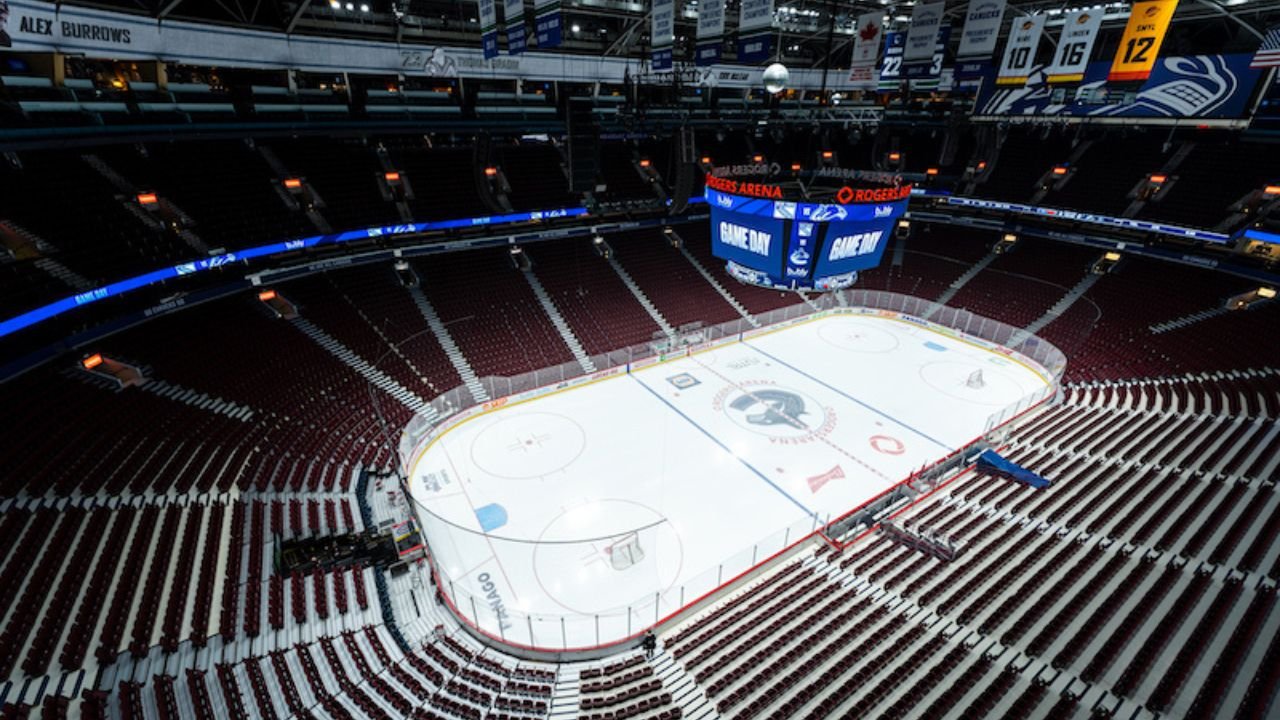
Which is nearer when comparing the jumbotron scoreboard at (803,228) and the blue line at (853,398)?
the jumbotron scoreboard at (803,228)

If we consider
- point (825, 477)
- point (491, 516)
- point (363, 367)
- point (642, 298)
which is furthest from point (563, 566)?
point (642, 298)

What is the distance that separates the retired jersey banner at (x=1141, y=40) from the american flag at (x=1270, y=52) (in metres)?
7.16

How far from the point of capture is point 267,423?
17.2 meters

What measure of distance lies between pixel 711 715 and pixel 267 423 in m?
16.5

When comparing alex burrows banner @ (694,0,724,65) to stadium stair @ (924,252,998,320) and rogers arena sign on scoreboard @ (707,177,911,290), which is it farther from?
stadium stair @ (924,252,998,320)

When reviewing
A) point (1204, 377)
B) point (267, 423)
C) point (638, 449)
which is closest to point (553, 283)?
point (638, 449)

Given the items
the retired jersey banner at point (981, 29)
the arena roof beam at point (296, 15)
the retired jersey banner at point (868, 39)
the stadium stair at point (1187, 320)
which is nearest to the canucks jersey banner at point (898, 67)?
the retired jersey banner at point (868, 39)

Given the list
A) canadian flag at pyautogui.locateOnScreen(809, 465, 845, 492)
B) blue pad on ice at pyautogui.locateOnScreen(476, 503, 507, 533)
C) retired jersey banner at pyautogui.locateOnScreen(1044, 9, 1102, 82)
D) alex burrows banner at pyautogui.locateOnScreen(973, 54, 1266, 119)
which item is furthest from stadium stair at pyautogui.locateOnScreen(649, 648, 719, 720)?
alex burrows banner at pyautogui.locateOnScreen(973, 54, 1266, 119)

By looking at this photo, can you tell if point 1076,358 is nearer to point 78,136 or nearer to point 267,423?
point 267,423

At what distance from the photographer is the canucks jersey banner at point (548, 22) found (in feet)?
42.7

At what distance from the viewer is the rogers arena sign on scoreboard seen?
42.5ft

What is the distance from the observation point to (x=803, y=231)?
13109 mm

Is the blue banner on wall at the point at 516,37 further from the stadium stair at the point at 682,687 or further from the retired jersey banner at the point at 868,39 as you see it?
the stadium stair at the point at 682,687

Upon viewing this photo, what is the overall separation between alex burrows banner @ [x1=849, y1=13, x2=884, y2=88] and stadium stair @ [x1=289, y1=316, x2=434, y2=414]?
20327 mm
